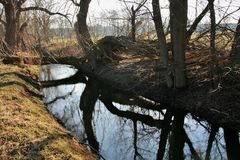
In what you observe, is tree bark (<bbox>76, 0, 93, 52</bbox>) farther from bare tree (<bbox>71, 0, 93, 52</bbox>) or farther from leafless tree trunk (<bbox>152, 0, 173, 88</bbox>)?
leafless tree trunk (<bbox>152, 0, 173, 88</bbox>)

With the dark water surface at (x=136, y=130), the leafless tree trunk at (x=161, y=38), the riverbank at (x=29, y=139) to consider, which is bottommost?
the dark water surface at (x=136, y=130)

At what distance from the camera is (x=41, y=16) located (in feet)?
113

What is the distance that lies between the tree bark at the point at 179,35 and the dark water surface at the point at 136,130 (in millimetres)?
1560

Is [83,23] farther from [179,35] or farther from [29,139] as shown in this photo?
[29,139]

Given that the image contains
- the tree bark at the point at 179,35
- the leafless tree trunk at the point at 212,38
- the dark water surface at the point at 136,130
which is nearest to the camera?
the dark water surface at the point at 136,130

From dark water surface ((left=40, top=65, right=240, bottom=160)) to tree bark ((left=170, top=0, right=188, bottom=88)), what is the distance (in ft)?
5.12

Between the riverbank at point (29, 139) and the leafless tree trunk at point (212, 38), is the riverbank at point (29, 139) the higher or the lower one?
the lower one

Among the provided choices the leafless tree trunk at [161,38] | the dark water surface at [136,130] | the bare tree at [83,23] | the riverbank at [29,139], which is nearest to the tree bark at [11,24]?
the bare tree at [83,23]

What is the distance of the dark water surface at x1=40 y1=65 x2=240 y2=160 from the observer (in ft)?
34.8

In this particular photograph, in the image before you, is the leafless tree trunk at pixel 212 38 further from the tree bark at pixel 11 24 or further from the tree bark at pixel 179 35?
the tree bark at pixel 11 24

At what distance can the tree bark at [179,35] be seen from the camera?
15476 millimetres

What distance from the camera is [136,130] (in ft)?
43.1

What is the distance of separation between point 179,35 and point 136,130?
4692 millimetres

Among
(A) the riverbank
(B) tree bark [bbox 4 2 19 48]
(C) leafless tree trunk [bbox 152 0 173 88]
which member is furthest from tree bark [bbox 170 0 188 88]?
(B) tree bark [bbox 4 2 19 48]
